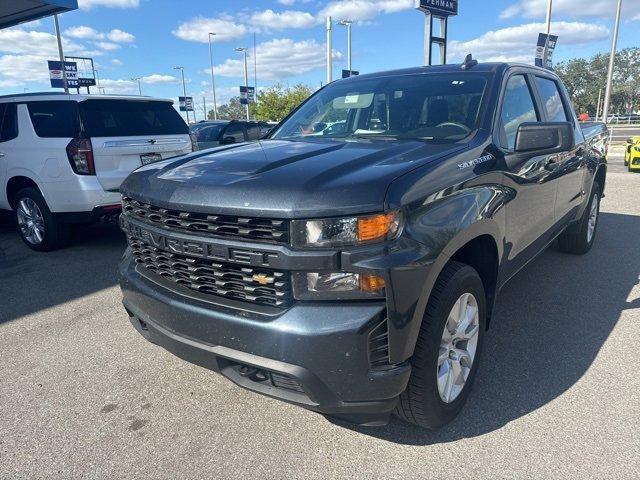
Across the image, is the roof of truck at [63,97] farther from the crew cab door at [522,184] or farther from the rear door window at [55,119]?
the crew cab door at [522,184]

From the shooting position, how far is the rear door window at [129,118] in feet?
18.1

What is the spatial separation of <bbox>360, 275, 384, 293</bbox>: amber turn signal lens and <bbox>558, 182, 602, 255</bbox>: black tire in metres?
4.04

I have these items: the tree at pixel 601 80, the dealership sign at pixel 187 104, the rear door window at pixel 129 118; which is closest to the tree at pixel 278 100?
the dealership sign at pixel 187 104

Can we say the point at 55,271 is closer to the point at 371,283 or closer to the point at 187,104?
the point at 371,283

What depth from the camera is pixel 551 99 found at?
4.12 metres

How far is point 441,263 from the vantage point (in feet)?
7.13

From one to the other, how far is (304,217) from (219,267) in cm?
51

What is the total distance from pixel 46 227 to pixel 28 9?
7.05 m

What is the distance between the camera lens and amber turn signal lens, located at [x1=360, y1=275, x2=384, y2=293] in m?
1.92

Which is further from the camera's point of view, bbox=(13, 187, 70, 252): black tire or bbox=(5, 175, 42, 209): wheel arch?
bbox=(5, 175, 42, 209): wheel arch

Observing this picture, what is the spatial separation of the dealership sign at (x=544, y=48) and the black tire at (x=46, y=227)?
51.1 feet

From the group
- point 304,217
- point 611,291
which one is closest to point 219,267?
point 304,217

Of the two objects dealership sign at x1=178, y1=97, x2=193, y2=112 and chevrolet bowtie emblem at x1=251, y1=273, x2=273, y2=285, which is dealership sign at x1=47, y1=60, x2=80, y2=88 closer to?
chevrolet bowtie emblem at x1=251, y1=273, x2=273, y2=285

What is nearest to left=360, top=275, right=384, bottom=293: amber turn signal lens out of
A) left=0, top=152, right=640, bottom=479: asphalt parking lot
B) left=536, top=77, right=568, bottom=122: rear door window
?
left=0, top=152, right=640, bottom=479: asphalt parking lot
